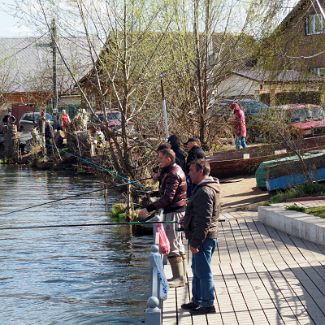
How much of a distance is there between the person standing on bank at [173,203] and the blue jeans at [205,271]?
1.48 metres

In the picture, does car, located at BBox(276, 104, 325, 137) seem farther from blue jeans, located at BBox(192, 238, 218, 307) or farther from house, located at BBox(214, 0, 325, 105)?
blue jeans, located at BBox(192, 238, 218, 307)

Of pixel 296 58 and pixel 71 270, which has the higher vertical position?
pixel 296 58

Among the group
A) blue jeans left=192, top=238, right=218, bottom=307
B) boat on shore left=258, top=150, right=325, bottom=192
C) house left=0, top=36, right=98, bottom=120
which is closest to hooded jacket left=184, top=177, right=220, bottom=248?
blue jeans left=192, top=238, right=218, bottom=307

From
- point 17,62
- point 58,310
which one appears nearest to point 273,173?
point 58,310

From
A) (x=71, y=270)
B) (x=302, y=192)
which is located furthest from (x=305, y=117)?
(x=71, y=270)

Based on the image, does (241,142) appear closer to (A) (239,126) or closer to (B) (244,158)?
(A) (239,126)

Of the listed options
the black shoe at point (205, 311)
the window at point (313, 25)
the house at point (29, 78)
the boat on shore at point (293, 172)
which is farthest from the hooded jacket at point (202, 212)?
the house at point (29, 78)

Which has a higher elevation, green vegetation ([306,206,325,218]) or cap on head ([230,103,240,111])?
cap on head ([230,103,240,111])

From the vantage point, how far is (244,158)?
86.4 ft

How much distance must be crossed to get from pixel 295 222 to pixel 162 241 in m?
4.68

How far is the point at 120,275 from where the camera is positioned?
16078mm

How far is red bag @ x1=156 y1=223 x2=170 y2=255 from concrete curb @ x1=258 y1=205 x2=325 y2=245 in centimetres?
351

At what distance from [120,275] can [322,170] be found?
651 cm

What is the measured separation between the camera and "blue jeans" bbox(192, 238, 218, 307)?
9.23m
